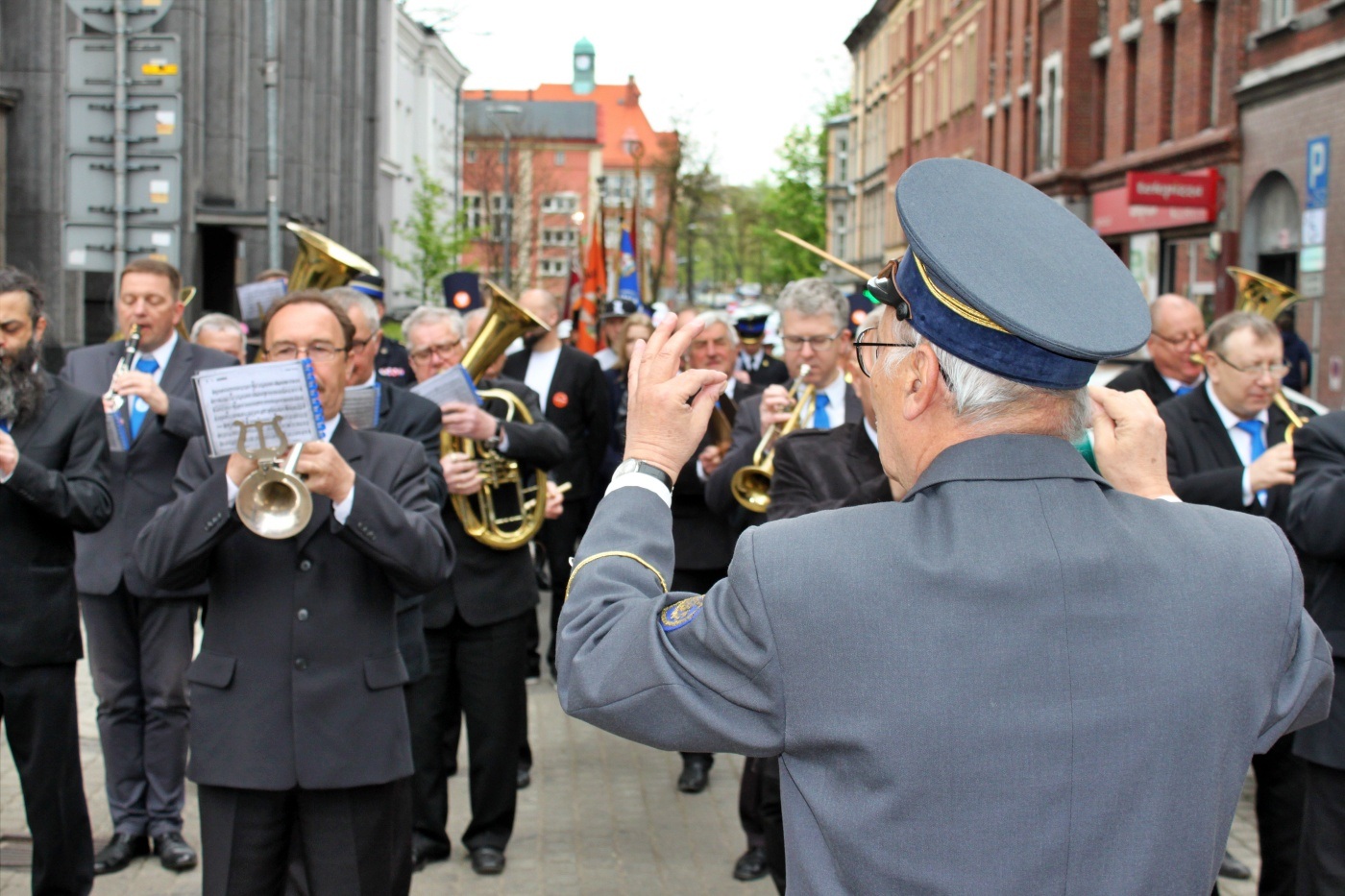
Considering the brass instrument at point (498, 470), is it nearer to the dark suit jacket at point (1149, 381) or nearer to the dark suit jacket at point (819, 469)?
the dark suit jacket at point (819, 469)

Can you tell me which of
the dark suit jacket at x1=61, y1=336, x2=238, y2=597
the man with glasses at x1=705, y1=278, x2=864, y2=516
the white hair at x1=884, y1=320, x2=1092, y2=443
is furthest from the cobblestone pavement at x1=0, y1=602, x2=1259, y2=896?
the white hair at x1=884, y1=320, x2=1092, y2=443

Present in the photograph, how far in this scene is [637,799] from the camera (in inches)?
275

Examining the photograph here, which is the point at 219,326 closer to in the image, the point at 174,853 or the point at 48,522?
the point at 174,853

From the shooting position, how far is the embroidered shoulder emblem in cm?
194

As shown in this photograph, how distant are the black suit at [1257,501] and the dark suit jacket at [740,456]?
1264 mm

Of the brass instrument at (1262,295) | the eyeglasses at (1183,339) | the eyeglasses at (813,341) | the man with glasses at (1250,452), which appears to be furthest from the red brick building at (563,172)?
the man with glasses at (1250,452)

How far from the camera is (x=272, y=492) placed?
3.82 metres

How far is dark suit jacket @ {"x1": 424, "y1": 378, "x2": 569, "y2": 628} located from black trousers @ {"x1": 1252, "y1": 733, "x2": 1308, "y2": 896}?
9.63 ft

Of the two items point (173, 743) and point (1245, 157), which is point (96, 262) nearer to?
point (173, 743)

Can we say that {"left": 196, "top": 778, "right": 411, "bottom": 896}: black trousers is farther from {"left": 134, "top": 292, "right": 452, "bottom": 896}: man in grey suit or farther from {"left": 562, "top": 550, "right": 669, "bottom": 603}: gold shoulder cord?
{"left": 562, "top": 550, "right": 669, "bottom": 603}: gold shoulder cord

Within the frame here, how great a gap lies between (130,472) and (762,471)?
102 inches

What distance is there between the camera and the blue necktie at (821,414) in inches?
242

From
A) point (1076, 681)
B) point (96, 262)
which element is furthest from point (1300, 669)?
point (96, 262)

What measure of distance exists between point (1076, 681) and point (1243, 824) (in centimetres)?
547
